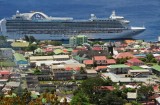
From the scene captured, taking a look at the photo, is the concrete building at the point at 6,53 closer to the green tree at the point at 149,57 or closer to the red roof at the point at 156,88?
the green tree at the point at 149,57

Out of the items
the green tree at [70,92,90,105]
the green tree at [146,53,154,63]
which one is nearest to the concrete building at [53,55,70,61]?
the green tree at [146,53,154,63]

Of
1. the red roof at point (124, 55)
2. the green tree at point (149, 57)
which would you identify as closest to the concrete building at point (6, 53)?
the red roof at point (124, 55)

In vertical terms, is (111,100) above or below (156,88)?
below

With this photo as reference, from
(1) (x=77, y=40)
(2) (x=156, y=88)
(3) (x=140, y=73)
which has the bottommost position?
(2) (x=156, y=88)

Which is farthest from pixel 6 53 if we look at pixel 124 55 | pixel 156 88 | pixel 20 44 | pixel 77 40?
pixel 156 88

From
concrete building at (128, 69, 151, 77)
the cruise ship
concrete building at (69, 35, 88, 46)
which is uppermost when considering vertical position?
the cruise ship

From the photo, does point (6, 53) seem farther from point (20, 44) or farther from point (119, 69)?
point (119, 69)

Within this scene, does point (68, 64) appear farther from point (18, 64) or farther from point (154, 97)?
point (154, 97)

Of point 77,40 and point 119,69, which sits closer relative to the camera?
point 119,69

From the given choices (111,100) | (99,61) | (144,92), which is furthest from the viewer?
(99,61)

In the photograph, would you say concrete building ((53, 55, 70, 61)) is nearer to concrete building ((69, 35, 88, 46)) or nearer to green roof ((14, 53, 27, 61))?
green roof ((14, 53, 27, 61))

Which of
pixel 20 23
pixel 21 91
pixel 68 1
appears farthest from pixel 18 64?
pixel 68 1
